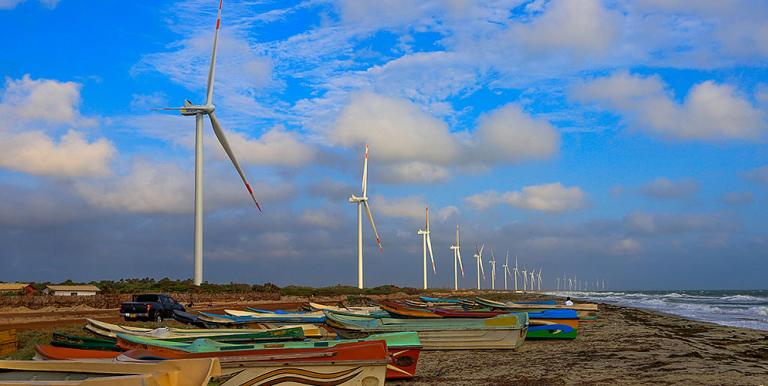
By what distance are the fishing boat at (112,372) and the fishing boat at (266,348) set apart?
4308mm

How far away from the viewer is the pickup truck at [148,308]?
→ 121 ft

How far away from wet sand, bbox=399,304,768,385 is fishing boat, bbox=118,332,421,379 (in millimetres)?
674

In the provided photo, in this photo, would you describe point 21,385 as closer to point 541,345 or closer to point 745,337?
point 541,345

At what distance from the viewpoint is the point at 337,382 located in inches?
603

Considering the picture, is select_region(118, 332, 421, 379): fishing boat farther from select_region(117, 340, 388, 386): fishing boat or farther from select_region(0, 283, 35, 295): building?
select_region(0, 283, 35, 295): building

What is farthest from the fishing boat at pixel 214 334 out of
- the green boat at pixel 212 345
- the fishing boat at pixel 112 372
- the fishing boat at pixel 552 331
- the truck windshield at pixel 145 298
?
the truck windshield at pixel 145 298

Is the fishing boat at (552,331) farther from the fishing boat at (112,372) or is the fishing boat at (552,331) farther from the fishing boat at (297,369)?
the fishing boat at (112,372)

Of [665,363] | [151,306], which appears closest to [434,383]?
[665,363]

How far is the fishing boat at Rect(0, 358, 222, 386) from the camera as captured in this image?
9.18m

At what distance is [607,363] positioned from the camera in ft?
80.1

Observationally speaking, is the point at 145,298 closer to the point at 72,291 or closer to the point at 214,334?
the point at 214,334

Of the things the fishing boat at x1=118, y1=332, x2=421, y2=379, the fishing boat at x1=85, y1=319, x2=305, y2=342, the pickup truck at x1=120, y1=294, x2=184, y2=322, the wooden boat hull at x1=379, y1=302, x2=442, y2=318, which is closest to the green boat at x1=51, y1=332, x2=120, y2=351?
the fishing boat at x1=118, y1=332, x2=421, y2=379

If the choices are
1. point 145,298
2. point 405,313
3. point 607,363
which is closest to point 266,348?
point 607,363

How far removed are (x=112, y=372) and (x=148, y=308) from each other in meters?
28.2
